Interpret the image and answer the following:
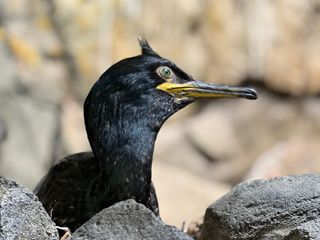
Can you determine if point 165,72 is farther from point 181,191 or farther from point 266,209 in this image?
point 181,191

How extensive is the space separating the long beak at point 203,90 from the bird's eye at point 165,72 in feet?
0.09

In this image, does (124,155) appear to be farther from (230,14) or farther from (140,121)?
(230,14)

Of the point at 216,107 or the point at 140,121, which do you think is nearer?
the point at 140,121

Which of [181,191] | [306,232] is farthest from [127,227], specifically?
[181,191]

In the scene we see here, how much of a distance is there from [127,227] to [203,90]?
1.33 metres

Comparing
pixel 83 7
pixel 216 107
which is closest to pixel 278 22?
pixel 216 107

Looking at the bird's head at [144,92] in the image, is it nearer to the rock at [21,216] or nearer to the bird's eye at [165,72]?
the bird's eye at [165,72]

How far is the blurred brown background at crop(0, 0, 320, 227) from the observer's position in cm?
930

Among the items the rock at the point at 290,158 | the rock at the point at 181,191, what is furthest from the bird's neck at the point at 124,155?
the rock at the point at 290,158

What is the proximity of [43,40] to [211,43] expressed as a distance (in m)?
1.78

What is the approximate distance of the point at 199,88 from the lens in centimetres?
374

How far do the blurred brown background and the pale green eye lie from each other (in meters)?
5.41

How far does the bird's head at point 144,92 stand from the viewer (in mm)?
3453

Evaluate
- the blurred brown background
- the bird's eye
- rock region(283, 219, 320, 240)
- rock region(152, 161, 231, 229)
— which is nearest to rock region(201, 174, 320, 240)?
rock region(283, 219, 320, 240)
